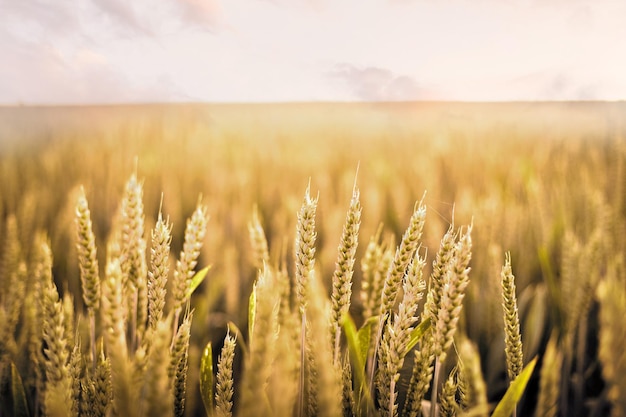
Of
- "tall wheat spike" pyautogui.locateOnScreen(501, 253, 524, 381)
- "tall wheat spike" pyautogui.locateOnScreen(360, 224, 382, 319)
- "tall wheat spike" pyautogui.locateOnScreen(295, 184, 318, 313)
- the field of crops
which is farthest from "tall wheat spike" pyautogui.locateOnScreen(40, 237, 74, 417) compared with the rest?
"tall wheat spike" pyautogui.locateOnScreen(501, 253, 524, 381)

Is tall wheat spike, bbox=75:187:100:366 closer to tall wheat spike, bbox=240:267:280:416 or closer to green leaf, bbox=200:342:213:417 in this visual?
green leaf, bbox=200:342:213:417

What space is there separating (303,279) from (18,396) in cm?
43

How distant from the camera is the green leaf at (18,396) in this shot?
0.59m

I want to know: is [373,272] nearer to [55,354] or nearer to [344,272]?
[344,272]

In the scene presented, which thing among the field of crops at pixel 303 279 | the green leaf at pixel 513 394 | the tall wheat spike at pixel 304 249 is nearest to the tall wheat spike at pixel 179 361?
the field of crops at pixel 303 279

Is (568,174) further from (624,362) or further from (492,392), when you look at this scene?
(624,362)

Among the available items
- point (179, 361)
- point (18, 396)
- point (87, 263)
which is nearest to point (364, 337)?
point (179, 361)

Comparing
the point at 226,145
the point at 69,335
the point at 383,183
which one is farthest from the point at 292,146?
the point at 69,335

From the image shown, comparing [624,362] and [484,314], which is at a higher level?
[484,314]

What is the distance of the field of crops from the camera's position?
441 millimetres

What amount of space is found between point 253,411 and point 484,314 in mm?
764

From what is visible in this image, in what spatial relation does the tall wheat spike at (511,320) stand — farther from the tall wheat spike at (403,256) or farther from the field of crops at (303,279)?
the tall wheat spike at (403,256)

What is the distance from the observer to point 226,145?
9.39 ft

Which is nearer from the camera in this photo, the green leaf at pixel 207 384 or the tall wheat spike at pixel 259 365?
the tall wheat spike at pixel 259 365
